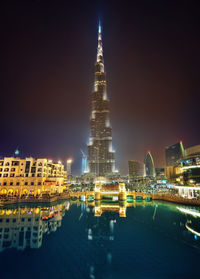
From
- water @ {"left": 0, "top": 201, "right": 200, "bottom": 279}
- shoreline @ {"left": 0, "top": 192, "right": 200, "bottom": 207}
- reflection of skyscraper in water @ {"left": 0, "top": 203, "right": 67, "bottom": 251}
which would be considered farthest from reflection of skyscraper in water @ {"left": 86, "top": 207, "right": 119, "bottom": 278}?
shoreline @ {"left": 0, "top": 192, "right": 200, "bottom": 207}

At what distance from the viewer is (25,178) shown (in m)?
78.4

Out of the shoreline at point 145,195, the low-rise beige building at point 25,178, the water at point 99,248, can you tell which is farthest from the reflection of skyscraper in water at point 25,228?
the low-rise beige building at point 25,178

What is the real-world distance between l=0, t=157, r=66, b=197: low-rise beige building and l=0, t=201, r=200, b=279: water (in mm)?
36401

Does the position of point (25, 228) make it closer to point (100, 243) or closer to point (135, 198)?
point (100, 243)

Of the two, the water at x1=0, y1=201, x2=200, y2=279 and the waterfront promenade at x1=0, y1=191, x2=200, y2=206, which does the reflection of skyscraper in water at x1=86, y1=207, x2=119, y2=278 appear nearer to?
the water at x1=0, y1=201, x2=200, y2=279

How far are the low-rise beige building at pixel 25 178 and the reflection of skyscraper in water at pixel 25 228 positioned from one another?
3044 centimetres

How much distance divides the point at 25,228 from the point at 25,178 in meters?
46.9

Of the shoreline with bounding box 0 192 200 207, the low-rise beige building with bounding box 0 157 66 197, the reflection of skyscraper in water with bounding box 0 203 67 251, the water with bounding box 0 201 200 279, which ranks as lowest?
the reflection of skyscraper in water with bounding box 0 203 67 251

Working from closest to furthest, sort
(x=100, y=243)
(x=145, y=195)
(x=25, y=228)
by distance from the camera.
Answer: (x=100, y=243) → (x=25, y=228) → (x=145, y=195)

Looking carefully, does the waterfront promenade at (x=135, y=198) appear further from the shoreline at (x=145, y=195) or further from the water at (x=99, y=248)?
the water at (x=99, y=248)

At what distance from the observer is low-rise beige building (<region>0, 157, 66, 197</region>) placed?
7606cm

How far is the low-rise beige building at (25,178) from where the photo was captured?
2995 inches

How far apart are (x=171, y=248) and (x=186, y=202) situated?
40.2m

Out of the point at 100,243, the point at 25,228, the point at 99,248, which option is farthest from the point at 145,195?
the point at 99,248
